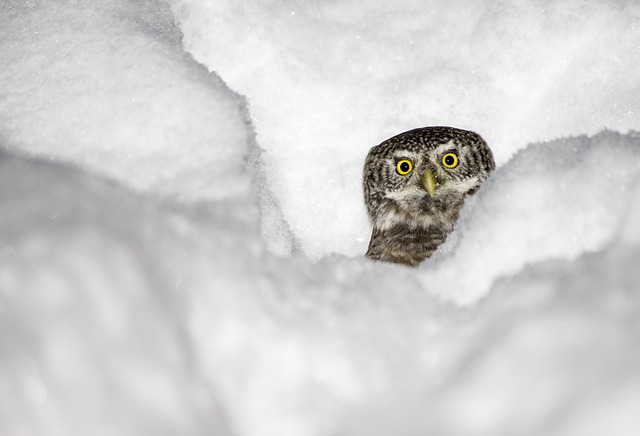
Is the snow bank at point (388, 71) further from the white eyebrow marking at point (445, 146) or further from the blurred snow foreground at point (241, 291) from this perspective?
the blurred snow foreground at point (241, 291)

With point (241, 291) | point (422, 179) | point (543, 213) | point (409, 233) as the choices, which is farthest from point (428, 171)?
point (241, 291)

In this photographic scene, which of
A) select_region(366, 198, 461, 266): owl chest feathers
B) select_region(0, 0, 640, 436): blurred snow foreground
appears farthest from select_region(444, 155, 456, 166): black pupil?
select_region(0, 0, 640, 436): blurred snow foreground

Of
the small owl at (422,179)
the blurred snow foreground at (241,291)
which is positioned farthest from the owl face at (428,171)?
the blurred snow foreground at (241,291)

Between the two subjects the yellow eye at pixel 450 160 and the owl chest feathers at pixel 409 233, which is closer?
the owl chest feathers at pixel 409 233

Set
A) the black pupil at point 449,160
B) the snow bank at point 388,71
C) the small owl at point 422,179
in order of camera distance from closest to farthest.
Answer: the snow bank at point 388,71, the small owl at point 422,179, the black pupil at point 449,160

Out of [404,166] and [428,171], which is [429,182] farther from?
[404,166]

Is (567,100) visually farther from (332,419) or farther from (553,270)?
(332,419)
